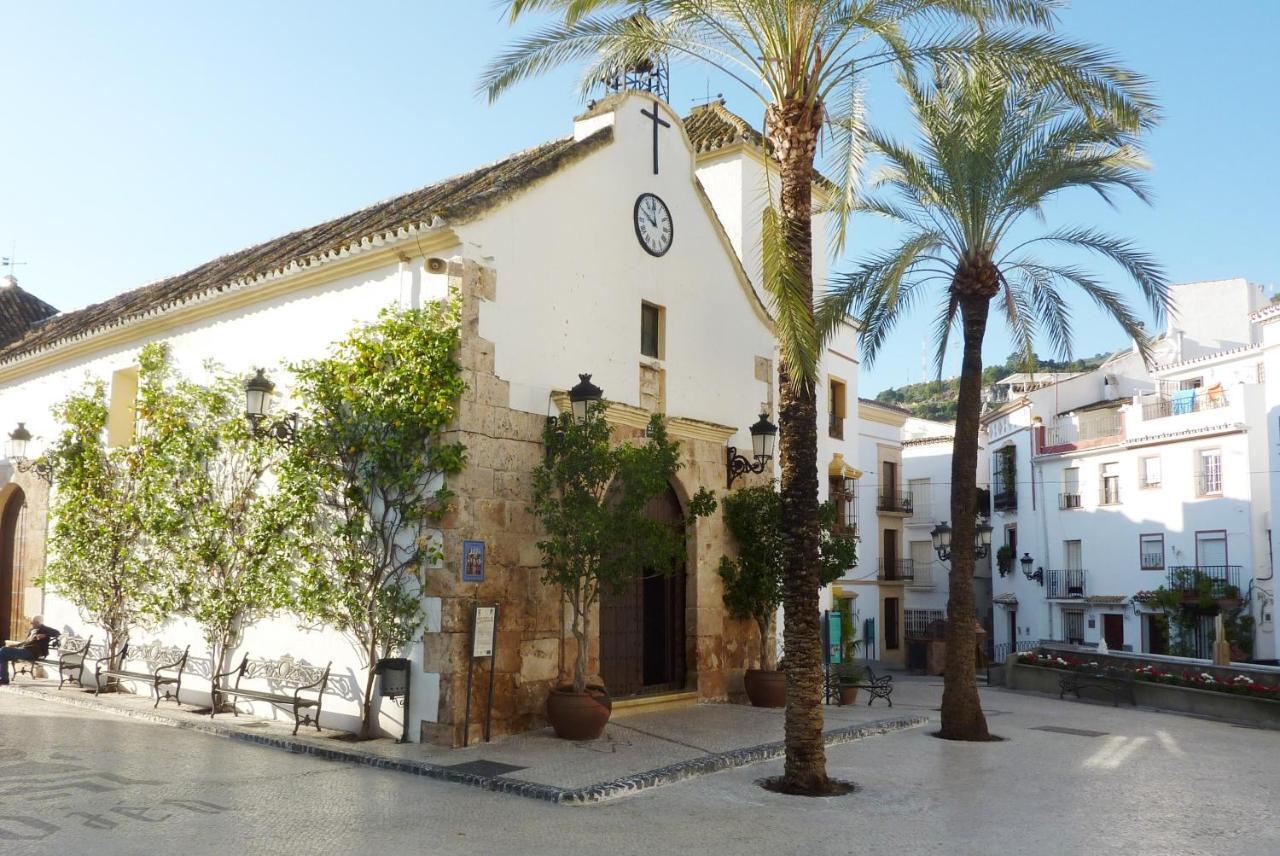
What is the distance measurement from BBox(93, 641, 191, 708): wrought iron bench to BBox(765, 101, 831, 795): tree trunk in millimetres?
7534

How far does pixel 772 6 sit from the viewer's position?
9.82 metres

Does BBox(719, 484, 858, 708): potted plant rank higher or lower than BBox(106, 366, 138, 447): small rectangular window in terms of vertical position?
lower

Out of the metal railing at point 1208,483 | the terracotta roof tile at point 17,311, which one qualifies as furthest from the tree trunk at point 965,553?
the metal railing at point 1208,483

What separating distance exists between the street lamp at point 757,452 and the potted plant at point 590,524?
2.93m

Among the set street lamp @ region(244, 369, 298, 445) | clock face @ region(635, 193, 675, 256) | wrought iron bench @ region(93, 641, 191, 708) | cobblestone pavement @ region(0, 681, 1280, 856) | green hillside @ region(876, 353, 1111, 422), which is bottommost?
cobblestone pavement @ region(0, 681, 1280, 856)

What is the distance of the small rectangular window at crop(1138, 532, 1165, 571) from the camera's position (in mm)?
31922

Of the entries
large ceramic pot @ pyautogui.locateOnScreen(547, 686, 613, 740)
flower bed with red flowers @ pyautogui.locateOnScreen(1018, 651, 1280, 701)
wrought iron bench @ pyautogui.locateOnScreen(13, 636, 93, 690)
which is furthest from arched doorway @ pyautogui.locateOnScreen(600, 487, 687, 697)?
flower bed with red flowers @ pyautogui.locateOnScreen(1018, 651, 1280, 701)

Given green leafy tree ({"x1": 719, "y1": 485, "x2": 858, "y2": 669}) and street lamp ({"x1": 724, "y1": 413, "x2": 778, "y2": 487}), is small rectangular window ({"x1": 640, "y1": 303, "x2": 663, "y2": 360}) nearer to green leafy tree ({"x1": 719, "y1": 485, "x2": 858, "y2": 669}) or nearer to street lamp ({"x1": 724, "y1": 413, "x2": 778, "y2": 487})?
street lamp ({"x1": 724, "y1": 413, "x2": 778, "y2": 487})

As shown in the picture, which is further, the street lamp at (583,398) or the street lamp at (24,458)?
the street lamp at (24,458)

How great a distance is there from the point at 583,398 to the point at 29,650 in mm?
9222

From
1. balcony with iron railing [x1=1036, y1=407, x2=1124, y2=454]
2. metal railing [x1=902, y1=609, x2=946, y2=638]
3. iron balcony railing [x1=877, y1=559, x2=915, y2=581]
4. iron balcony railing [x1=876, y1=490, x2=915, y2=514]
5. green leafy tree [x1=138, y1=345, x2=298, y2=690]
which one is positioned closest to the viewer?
green leafy tree [x1=138, y1=345, x2=298, y2=690]

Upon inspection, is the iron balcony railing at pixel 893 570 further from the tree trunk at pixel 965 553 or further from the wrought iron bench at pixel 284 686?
the wrought iron bench at pixel 284 686

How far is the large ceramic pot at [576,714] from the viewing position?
10828 millimetres

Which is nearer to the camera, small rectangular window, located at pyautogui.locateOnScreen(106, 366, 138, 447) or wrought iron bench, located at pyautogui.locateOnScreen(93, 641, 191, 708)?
wrought iron bench, located at pyautogui.locateOnScreen(93, 641, 191, 708)
